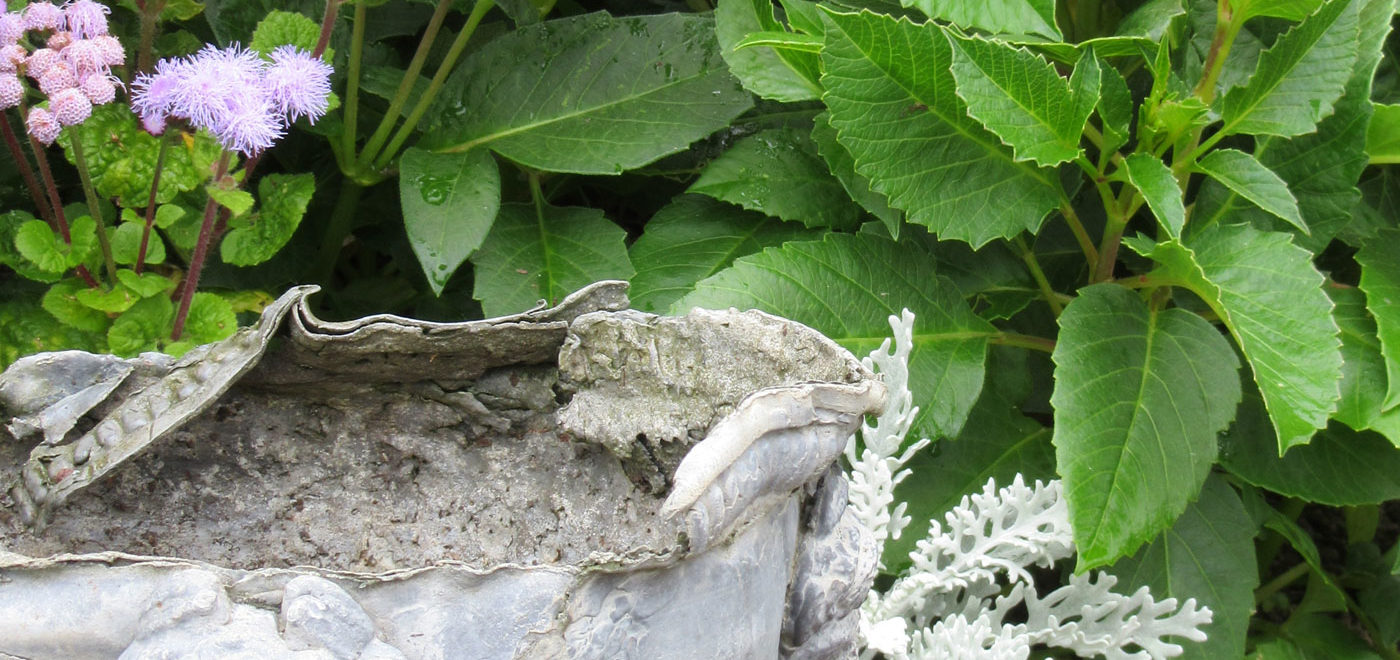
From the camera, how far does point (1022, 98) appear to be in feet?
3.25

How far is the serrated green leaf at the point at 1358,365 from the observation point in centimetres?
107

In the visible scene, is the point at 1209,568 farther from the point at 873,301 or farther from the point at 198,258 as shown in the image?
the point at 198,258

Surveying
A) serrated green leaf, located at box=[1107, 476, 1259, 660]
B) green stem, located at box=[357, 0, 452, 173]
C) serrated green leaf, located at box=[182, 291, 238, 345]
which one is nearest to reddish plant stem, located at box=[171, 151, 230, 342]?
serrated green leaf, located at box=[182, 291, 238, 345]

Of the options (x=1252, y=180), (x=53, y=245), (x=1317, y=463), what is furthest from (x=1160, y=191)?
(x=53, y=245)

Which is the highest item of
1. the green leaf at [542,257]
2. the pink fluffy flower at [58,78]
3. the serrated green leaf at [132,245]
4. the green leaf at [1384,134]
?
the pink fluffy flower at [58,78]

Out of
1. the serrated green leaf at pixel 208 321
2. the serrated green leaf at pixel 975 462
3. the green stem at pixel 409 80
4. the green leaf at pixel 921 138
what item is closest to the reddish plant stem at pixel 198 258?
the serrated green leaf at pixel 208 321

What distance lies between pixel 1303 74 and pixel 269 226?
2.90 feet

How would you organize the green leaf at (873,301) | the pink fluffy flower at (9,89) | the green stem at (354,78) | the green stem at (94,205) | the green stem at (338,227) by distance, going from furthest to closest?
the green stem at (338,227)
the green stem at (354,78)
the green leaf at (873,301)
the green stem at (94,205)
the pink fluffy flower at (9,89)

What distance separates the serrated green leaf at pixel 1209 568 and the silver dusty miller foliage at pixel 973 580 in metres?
0.15

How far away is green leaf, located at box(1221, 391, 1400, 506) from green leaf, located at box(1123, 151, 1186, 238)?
1.11ft

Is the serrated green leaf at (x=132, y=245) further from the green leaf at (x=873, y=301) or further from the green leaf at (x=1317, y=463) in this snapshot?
the green leaf at (x=1317, y=463)

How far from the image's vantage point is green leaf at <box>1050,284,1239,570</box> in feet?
3.05

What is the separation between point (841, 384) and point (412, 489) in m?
0.35

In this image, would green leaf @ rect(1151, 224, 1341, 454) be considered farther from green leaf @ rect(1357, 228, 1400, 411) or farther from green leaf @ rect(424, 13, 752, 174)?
green leaf @ rect(424, 13, 752, 174)
